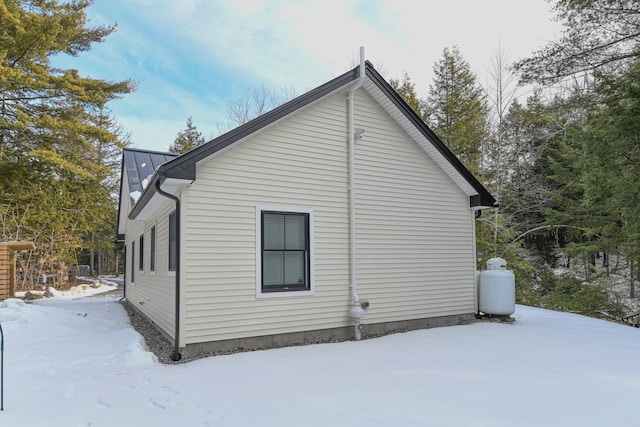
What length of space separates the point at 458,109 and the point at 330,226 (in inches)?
578

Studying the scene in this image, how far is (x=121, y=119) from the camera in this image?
29.2 meters

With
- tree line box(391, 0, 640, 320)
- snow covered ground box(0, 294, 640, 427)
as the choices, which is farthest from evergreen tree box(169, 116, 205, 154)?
snow covered ground box(0, 294, 640, 427)

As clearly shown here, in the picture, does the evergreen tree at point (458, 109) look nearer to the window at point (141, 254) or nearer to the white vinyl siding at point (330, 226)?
the white vinyl siding at point (330, 226)

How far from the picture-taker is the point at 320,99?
6949 mm

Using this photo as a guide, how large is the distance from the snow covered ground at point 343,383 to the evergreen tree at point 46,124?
A: 12232 millimetres

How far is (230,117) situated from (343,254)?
1875 centimetres

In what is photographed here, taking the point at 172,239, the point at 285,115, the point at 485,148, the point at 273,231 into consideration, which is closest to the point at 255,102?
the point at 485,148

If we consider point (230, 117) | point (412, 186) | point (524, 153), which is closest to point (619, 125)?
point (412, 186)

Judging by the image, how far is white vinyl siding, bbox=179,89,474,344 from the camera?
582 cm

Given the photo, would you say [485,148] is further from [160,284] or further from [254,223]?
[160,284]

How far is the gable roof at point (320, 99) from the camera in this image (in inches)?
216

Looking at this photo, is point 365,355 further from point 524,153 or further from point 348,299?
point 524,153

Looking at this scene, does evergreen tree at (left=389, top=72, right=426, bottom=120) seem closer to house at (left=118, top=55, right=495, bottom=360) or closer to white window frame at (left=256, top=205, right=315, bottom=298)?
house at (left=118, top=55, right=495, bottom=360)

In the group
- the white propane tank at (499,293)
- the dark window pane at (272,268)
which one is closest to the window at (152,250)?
the dark window pane at (272,268)
